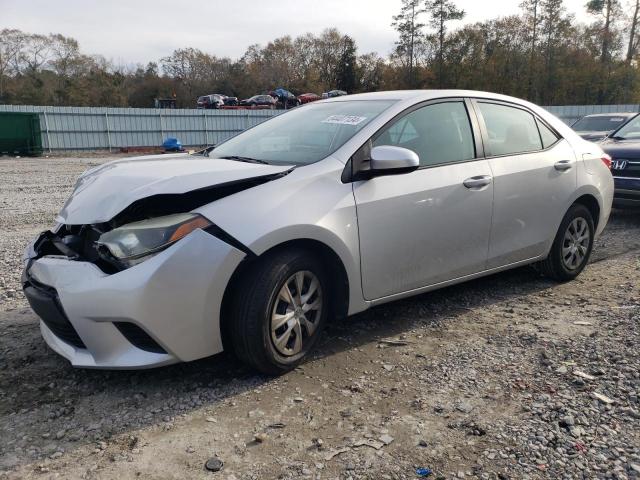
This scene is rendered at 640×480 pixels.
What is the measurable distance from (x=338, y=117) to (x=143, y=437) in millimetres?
2423

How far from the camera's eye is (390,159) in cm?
330

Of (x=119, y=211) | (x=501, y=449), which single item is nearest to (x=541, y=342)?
(x=501, y=449)

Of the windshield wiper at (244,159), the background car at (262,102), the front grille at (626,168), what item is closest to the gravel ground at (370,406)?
the windshield wiper at (244,159)

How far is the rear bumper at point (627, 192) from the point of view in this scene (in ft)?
24.9

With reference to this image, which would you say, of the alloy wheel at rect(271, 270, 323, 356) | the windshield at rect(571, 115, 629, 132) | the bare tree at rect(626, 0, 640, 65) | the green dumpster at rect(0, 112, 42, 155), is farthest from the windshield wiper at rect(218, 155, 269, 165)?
the bare tree at rect(626, 0, 640, 65)

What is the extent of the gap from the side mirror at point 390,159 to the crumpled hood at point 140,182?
539mm

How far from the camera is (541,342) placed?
3666 mm

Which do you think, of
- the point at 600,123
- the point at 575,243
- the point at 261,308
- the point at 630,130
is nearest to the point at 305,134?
the point at 261,308

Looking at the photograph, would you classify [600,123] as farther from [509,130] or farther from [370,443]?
[370,443]

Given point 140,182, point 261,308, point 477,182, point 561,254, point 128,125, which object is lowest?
point 561,254

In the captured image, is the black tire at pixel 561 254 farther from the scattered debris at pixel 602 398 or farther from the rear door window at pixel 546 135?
the scattered debris at pixel 602 398

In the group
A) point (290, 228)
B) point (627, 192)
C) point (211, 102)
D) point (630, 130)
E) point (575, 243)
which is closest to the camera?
point (290, 228)

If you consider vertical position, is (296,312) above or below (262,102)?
below

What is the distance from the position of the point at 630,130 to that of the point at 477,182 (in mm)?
6431
